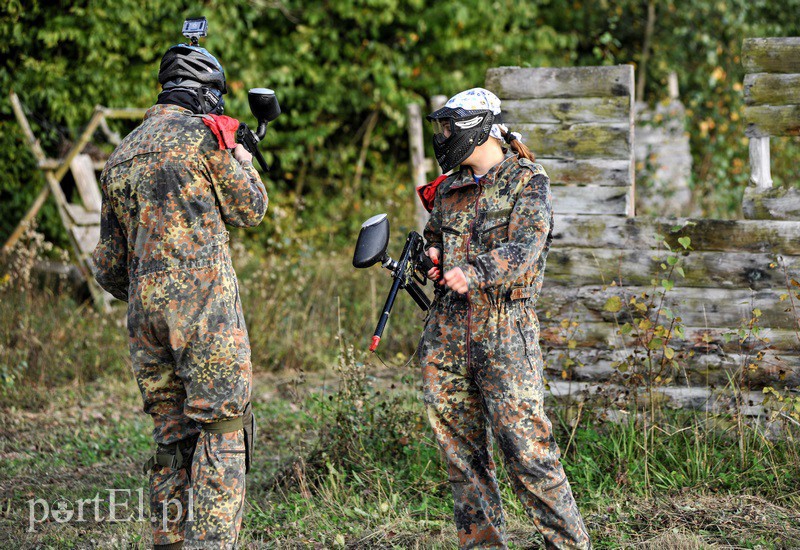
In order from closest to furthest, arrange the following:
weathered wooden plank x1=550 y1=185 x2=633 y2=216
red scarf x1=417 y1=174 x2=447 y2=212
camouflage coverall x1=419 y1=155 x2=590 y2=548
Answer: camouflage coverall x1=419 y1=155 x2=590 y2=548 → red scarf x1=417 y1=174 x2=447 y2=212 → weathered wooden plank x1=550 y1=185 x2=633 y2=216

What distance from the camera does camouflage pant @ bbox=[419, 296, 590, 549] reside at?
326 centimetres

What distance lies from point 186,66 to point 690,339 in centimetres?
291

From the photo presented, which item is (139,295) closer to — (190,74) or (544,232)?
(190,74)

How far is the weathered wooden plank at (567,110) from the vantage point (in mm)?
4777

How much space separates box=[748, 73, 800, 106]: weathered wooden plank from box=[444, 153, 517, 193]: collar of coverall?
1890mm

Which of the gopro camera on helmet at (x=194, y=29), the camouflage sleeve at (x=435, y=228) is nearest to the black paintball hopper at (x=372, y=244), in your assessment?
the camouflage sleeve at (x=435, y=228)

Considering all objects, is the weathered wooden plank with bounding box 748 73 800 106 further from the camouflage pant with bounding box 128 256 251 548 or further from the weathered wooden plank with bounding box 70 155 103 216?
the weathered wooden plank with bounding box 70 155 103 216

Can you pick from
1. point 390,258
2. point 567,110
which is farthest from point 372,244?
point 567,110

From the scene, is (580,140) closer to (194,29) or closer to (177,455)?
(194,29)

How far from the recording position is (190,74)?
A: 11.4 ft

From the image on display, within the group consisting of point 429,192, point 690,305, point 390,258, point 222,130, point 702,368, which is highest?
point 222,130

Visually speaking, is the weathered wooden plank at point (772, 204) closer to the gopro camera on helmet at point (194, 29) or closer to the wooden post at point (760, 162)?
the wooden post at point (760, 162)

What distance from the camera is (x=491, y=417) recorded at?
3.32 m

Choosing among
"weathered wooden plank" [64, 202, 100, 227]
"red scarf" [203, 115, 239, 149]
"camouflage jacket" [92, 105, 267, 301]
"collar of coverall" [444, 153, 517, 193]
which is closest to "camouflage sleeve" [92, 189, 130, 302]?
"camouflage jacket" [92, 105, 267, 301]
